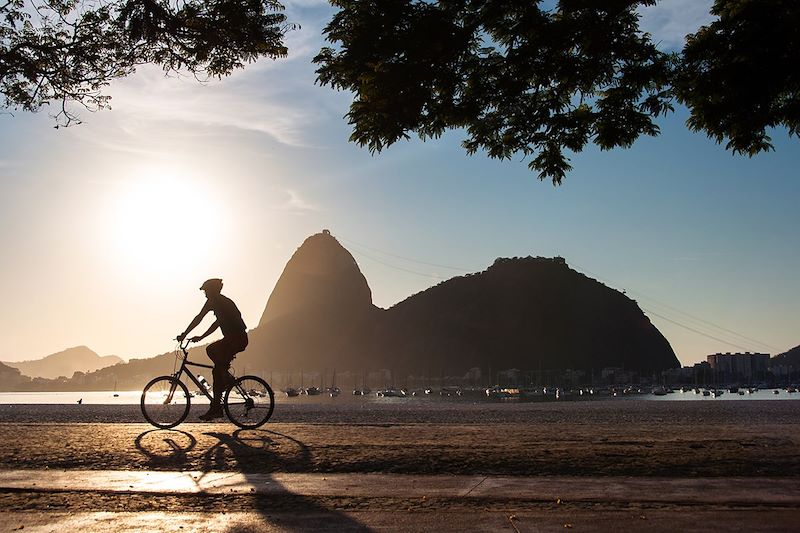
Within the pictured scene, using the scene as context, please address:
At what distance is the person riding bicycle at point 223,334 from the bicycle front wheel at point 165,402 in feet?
1.70

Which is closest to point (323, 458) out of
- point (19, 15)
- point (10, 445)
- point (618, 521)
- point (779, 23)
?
point (618, 521)

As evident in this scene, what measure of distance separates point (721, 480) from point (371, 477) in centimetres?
328

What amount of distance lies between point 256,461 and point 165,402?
5546 millimetres

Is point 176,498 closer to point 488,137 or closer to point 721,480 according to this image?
point 721,480

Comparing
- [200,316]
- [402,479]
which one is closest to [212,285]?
[200,316]

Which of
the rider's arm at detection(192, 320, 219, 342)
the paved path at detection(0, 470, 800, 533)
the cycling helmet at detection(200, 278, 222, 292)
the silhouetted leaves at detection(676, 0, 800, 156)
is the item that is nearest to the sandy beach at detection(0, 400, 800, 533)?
the paved path at detection(0, 470, 800, 533)

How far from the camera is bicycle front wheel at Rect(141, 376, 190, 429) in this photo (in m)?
11.2

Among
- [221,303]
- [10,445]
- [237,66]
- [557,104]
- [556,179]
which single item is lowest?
[10,445]

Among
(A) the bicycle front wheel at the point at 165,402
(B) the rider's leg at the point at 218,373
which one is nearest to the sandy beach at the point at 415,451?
(B) the rider's leg at the point at 218,373

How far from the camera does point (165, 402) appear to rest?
12.5 meters

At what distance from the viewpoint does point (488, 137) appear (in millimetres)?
9602

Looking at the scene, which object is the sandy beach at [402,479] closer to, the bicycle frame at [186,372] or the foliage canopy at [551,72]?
the bicycle frame at [186,372]

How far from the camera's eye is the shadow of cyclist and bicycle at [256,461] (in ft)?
15.6

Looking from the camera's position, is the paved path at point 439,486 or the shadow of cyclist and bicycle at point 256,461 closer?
the shadow of cyclist and bicycle at point 256,461
